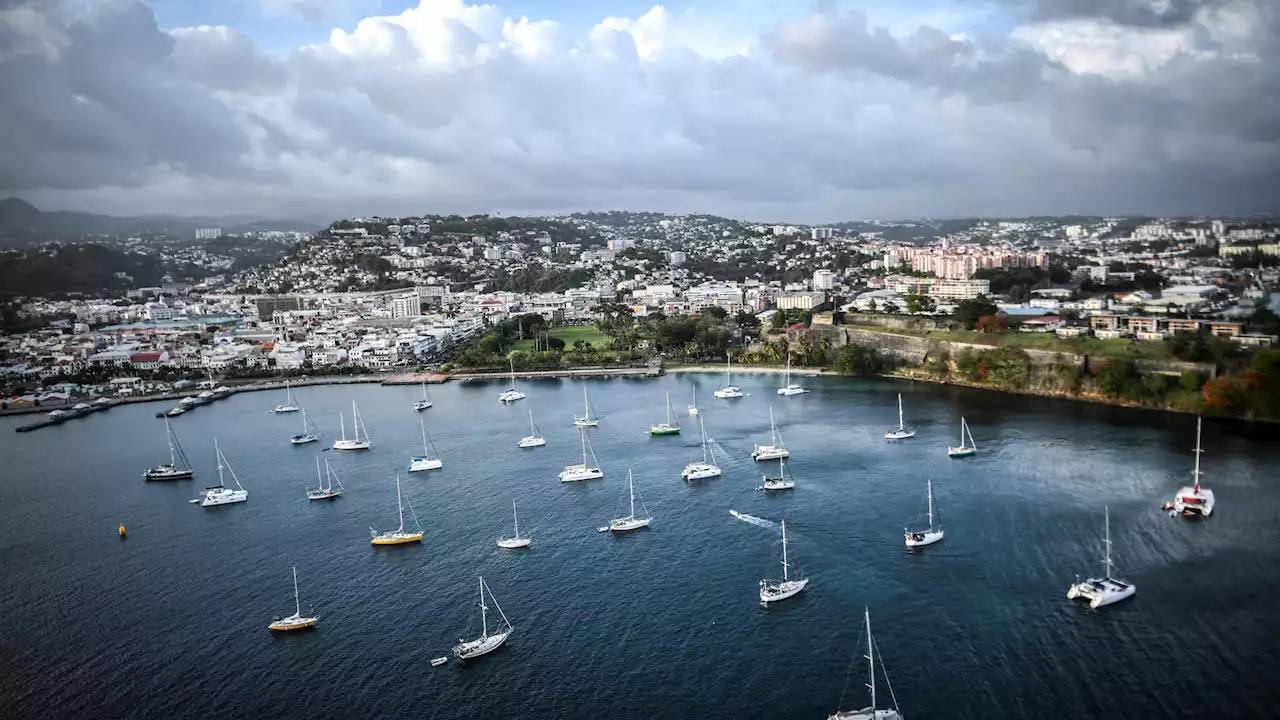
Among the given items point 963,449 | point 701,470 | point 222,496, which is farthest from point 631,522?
point 222,496

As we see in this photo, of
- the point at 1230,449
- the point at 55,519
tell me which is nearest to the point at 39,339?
the point at 55,519

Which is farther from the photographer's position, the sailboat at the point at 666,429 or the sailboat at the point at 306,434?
the sailboat at the point at 306,434

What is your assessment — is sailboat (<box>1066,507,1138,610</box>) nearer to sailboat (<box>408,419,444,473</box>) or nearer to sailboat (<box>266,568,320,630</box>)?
sailboat (<box>266,568,320,630</box>)

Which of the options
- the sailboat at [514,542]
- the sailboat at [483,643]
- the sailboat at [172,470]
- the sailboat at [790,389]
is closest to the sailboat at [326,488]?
the sailboat at [172,470]

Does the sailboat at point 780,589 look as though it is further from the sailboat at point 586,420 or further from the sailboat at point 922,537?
the sailboat at point 586,420

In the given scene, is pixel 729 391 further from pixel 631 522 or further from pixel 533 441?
pixel 631 522

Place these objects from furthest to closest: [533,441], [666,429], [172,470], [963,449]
Result: [666,429] → [533,441] → [172,470] → [963,449]
